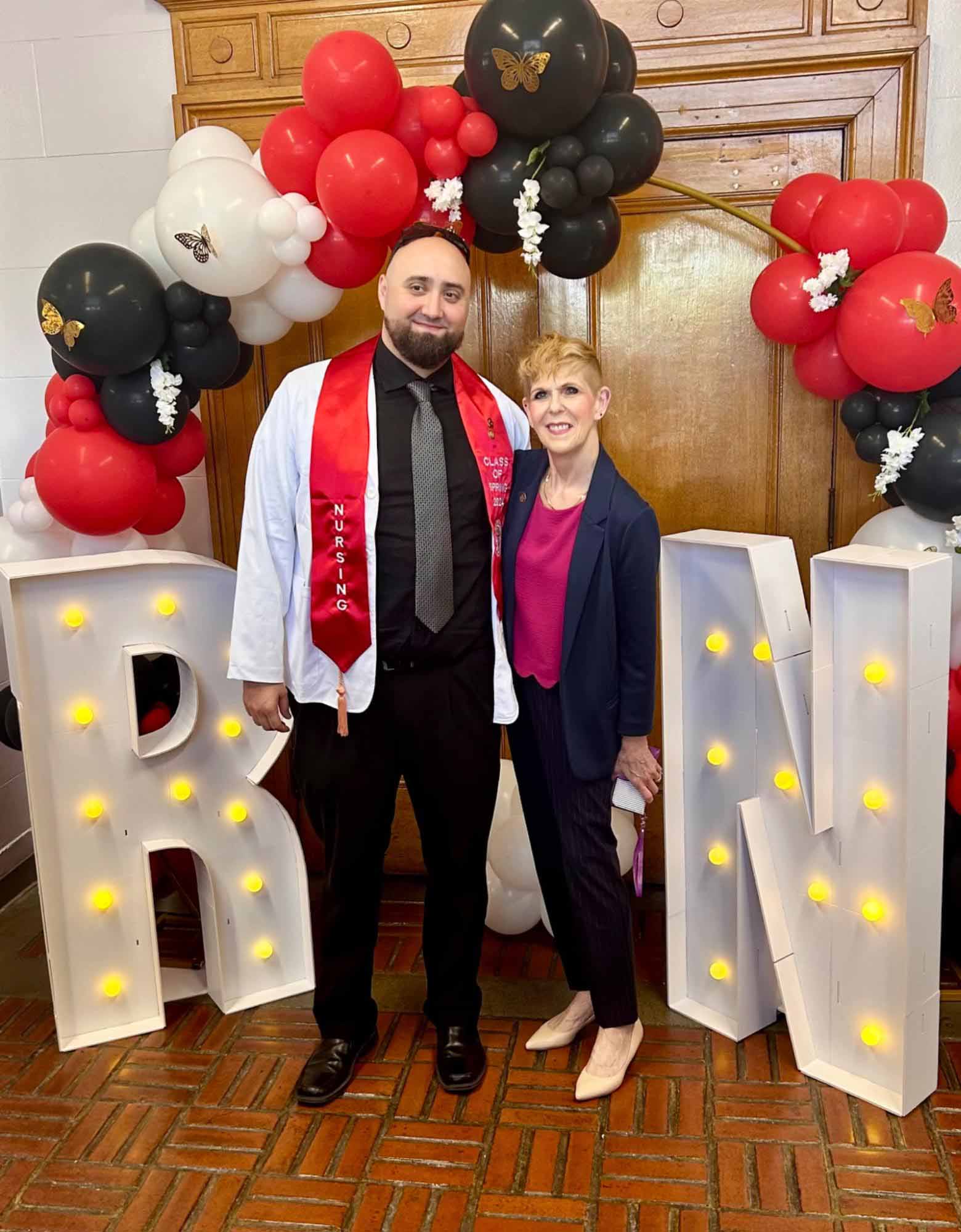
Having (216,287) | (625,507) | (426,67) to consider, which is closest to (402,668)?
(625,507)

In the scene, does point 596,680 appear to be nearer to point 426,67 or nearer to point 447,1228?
point 447,1228

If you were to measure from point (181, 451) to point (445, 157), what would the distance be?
0.99 metres

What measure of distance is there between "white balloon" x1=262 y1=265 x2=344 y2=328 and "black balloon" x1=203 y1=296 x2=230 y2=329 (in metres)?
0.06

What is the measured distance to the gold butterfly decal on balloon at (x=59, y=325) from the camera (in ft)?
7.99

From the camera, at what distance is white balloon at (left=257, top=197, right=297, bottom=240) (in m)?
2.43

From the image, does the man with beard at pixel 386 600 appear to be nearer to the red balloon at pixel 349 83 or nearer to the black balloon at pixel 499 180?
the black balloon at pixel 499 180

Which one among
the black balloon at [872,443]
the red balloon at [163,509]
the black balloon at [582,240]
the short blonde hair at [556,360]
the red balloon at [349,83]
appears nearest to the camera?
the short blonde hair at [556,360]

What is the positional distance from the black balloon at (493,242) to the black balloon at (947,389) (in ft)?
3.50

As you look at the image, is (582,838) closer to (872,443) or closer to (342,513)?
(342,513)

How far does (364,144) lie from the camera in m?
2.35

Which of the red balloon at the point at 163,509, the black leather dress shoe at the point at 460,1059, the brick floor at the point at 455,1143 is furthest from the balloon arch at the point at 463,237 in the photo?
the black leather dress shoe at the point at 460,1059

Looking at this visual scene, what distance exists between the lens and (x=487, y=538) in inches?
92.7

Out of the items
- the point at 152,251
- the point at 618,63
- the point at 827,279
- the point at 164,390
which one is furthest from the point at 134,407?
the point at 827,279

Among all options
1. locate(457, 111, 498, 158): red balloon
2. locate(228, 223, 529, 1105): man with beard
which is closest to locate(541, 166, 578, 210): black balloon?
locate(457, 111, 498, 158): red balloon
